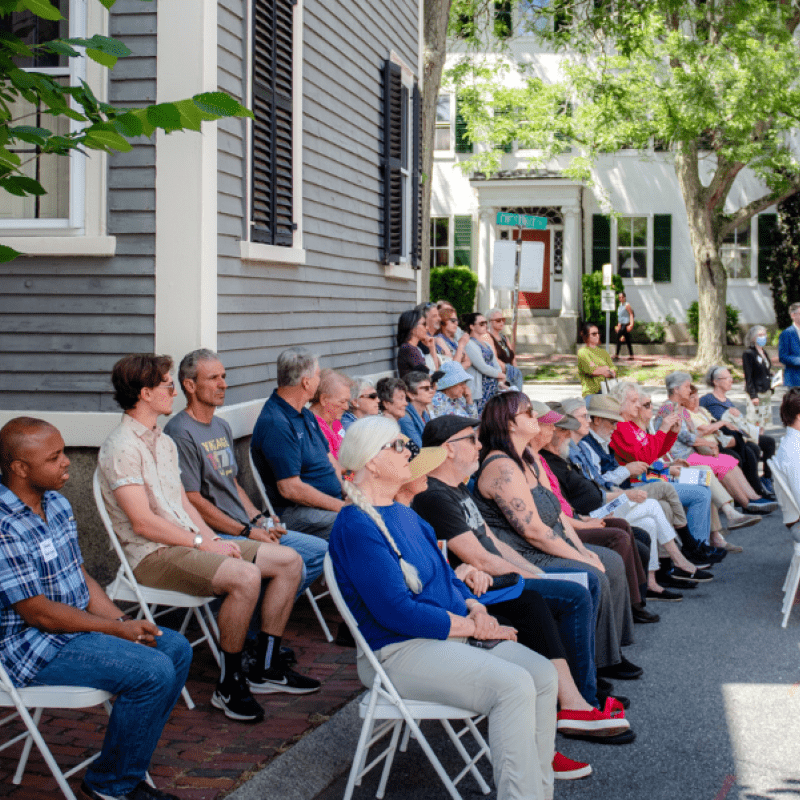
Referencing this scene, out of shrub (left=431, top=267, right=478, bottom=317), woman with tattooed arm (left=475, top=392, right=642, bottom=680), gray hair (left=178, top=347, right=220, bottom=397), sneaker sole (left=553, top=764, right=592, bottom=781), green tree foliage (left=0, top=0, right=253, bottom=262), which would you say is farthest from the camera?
shrub (left=431, top=267, right=478, bottom=317)

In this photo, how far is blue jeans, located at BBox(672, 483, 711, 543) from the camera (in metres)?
8.76

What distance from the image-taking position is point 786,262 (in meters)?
29.4

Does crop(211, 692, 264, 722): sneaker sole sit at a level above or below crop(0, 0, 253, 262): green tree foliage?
below

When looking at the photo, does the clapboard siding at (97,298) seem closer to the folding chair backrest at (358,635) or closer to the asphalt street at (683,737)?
the asphalt street at (683,737)

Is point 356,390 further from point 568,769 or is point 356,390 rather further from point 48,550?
point 48,550

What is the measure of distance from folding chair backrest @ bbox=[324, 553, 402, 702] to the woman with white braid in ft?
0.12

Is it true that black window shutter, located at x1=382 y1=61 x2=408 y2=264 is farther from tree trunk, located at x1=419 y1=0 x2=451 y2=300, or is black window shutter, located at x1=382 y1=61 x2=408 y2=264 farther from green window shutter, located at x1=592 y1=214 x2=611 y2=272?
green window shutter, located at x1=592 y1=214 x2=611 y2=272

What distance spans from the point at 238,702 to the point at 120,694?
1.11 m

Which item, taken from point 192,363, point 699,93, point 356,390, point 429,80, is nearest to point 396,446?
point 192,363

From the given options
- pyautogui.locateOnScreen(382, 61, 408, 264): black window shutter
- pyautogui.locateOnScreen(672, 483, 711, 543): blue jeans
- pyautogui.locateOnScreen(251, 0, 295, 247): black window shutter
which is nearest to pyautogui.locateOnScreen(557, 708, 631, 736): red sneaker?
pyautogui.locateOnScreen(672, 483, 711, 543): blue jeans

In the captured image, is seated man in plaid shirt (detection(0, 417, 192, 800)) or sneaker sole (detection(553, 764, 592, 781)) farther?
sneaker sole (detection(553, 764, 592, 781))

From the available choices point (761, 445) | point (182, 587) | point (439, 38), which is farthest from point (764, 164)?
point (182, 587)

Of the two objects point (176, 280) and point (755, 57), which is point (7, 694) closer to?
point (176, 280)

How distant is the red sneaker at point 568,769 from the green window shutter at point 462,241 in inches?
1121
